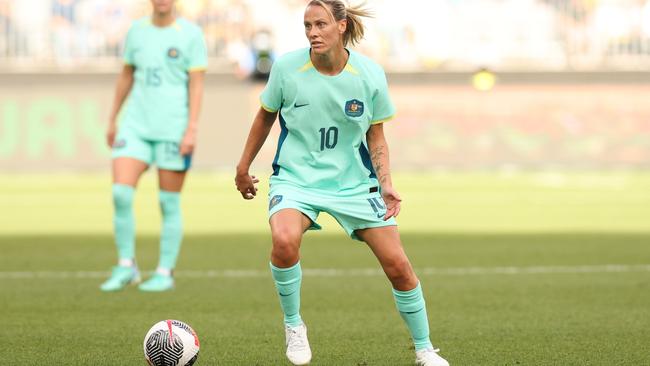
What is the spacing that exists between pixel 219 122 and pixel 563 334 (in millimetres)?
16804

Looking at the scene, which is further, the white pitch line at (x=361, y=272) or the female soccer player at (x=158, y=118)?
the white pitch line at (x=361, y=272)

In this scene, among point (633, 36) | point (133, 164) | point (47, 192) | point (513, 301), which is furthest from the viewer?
point (633, 36)

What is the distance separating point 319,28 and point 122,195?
382 centimetres

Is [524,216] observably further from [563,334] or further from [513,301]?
[563,334]

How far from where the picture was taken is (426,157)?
24016 millimetres

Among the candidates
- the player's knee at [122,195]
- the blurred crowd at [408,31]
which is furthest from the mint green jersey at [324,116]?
the blurred crowd at [408,31]

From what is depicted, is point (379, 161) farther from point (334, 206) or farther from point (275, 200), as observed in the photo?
point (275, 200)

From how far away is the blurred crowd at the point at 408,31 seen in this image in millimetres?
26594

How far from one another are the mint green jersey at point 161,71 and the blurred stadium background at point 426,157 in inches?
51.0

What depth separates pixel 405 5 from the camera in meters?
27.9

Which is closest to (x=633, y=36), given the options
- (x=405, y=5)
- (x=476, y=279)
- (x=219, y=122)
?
(x=405, y=5)

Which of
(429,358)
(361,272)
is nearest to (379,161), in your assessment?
(429,358)

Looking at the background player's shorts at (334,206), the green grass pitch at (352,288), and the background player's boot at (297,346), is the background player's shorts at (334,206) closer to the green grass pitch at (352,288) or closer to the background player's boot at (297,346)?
the background player's boot at (297,346)

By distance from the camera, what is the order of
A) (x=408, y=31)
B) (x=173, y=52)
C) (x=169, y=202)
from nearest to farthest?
(x=173, y=52) < (x=169, y=202) < (x=408, y=31)
